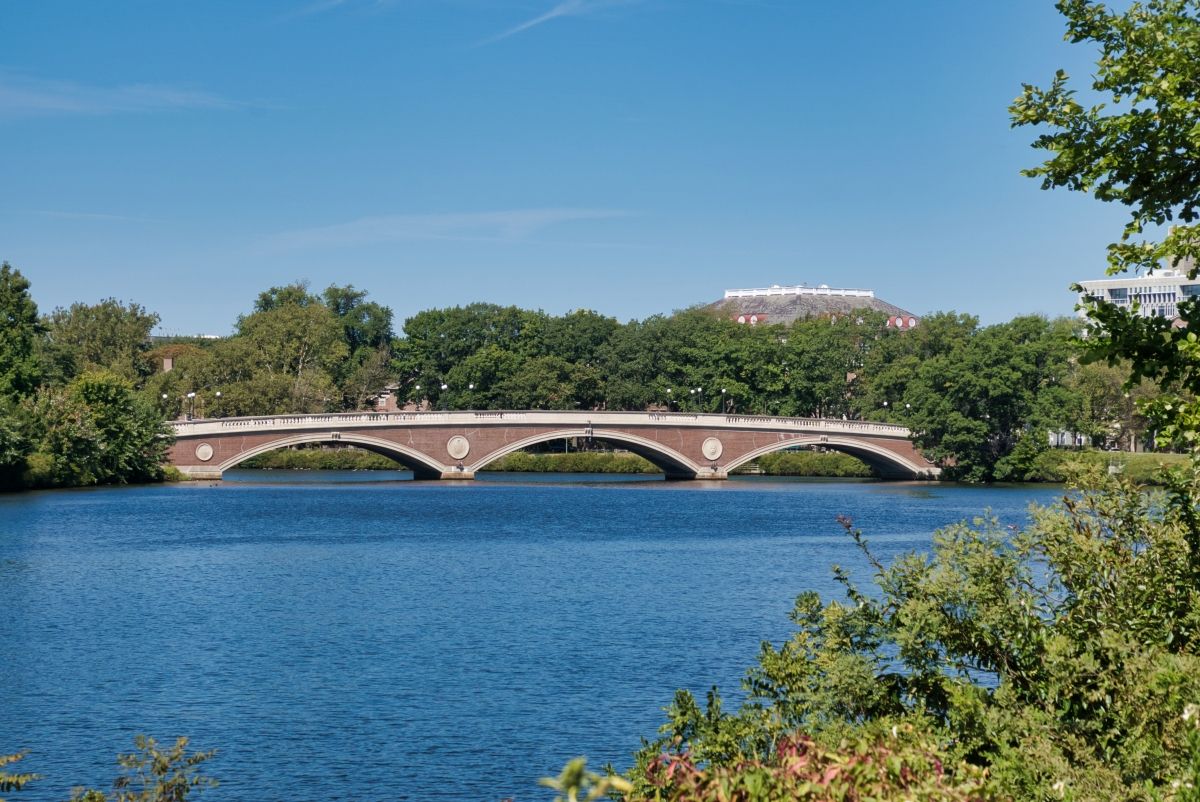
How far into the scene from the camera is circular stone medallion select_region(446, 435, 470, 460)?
260 ft

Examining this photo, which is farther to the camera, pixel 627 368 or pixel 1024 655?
pixel 627 368

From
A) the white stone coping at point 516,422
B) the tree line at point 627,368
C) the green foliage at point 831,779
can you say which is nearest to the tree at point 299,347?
the tree line at point 627,368

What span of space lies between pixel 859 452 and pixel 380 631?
59.4 m

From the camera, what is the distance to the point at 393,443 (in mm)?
78000

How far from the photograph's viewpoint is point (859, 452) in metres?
85.1

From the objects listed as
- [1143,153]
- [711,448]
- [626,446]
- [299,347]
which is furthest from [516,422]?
[1143,153]

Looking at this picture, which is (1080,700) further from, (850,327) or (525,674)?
(850,327)

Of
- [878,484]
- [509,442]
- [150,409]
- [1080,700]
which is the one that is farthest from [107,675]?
[878,484]

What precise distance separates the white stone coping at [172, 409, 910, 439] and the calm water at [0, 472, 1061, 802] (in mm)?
18599

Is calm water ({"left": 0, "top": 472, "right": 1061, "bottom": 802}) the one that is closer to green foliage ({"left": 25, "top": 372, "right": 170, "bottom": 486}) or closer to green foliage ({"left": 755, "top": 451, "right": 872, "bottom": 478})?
green foliage ({"left": 25, "top": 372, "right": 170, "bottom": 486})

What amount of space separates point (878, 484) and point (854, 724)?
70351 mm

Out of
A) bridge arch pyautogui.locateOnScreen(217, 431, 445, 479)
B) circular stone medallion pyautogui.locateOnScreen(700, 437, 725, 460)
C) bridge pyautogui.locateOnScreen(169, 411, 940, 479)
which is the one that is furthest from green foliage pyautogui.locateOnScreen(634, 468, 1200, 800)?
circular stone medallion pyautogui.locateOnScreen(700, 437, 725, 460)

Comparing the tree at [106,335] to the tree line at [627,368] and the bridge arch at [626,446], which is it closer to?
the tree line at [627,368]

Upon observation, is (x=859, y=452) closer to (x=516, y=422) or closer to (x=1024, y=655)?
(x=516, y=422)
